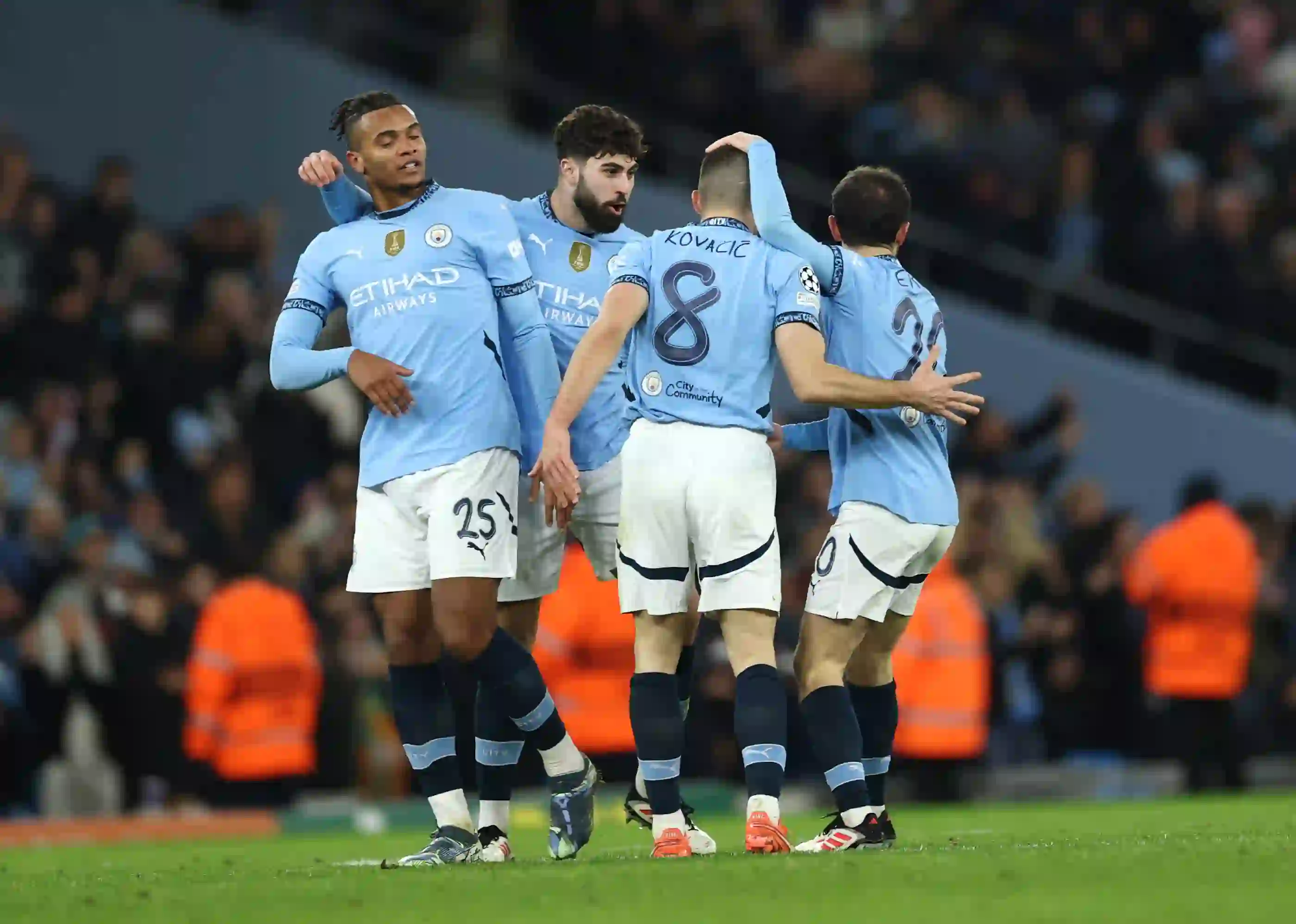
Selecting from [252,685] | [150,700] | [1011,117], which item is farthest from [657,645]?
[1011,117]

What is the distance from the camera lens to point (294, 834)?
1206 cm

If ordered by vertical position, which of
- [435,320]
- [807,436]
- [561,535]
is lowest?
[561,535]

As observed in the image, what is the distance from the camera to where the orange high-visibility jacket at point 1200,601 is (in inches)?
551

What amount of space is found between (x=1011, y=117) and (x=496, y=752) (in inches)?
472

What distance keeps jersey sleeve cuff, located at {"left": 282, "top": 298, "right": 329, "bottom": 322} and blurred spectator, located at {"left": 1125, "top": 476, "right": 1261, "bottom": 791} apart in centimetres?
795

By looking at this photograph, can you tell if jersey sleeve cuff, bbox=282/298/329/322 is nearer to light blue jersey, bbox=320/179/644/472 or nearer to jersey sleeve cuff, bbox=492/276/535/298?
light blue jersey, bbox=320/179/644/472

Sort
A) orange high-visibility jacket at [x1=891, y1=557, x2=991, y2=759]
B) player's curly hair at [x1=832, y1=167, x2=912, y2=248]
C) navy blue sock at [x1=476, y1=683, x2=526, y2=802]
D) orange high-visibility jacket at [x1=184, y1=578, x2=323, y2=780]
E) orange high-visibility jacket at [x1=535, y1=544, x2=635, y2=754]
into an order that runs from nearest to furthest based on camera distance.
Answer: player's curly hair at [x1=832, y1=167, x2=912, y2=248] → navy blue sock at [x1=476, y1=683, x2=526, y2=802] → orange high-visibility jacket at [x1=184, y1=578, x2=323, y2=780] → orange high-visibility jacket at [x1=535, y1=544, x2=635, y2=754] → orange high-visibility jacket at [x1=891, y1=557, x2=991, y2=759]

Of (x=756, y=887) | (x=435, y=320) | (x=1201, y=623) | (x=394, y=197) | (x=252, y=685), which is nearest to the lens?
(x=756, y=887)

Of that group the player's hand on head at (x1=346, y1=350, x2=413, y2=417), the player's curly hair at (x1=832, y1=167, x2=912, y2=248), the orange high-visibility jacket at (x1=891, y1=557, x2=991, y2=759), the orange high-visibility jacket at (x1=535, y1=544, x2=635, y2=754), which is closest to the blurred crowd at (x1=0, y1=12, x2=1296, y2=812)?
the orange high-visibility jacket at (x1=535, y1=544, x2=635, y2=754)

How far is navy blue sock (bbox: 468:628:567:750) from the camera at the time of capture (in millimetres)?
7398

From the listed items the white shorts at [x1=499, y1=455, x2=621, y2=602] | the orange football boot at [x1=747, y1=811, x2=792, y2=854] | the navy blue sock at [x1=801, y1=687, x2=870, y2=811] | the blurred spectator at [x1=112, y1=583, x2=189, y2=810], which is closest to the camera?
the orange football boot at [x1=747, y1=811, x2=792, y2=854]

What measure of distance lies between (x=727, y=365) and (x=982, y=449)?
9.66m

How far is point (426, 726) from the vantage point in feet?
24.4

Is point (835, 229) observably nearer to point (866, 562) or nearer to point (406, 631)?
point (866, 562)
